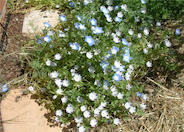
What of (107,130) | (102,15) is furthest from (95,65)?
(102,15)

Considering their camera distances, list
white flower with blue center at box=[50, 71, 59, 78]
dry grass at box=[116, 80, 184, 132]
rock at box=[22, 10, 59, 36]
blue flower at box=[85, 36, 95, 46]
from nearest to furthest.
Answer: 1. blue flower at box=[85, 36, 95, 46]
2. white flower with blue center at box=[50, 71, 59, 78]
3. dry grass at box=[116, 80, 184, 132]
4. rock at box=[22, 10, 59, 36]

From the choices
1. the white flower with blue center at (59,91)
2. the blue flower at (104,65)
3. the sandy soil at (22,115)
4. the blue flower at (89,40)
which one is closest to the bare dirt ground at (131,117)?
the sandy soil at (22,115)

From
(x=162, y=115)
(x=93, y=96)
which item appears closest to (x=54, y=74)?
(x=93, y=96)

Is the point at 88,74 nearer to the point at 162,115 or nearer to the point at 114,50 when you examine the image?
the point at 114,50

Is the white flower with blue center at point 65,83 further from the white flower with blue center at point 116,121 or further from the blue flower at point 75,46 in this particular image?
the white flower with blue center at point 116,121

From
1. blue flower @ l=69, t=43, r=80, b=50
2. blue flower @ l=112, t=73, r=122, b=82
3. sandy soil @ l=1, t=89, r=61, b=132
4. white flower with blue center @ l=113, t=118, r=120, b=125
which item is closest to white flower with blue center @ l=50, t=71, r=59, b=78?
blue flower @ l=69, t=43, r=80, b=50

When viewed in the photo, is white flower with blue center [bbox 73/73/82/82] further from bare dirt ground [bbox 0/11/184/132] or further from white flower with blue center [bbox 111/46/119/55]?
bare dirt ground [bbox 0/11/184/132]
